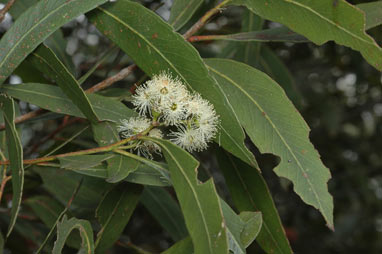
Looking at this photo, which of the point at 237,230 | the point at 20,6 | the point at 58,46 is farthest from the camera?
the point at 58,46

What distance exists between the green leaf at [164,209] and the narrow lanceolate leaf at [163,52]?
691 mm

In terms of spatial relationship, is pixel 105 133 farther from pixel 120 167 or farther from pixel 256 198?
pixel 256 198

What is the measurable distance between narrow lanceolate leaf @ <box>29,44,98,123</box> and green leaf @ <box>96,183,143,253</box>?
0.28 m

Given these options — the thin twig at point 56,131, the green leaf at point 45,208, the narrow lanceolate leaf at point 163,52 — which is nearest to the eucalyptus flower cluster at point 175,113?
the narrow lanceolate leaf at point 163,52

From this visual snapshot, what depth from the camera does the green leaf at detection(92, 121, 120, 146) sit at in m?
1.24

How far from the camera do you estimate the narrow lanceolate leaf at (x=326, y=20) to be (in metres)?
1.16

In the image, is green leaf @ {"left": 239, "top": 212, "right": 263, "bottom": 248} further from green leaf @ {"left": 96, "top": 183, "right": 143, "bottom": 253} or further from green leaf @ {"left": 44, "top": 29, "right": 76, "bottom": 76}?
green leaf @ {"left": 44, "top": 29, "right": 76, "bottom": 76}

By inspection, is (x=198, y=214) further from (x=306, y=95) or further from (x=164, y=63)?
(x=306, y=95)

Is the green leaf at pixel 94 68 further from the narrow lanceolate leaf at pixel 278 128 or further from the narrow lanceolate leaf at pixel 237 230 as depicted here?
the narrow lanceolate leaf at pixel 237 230

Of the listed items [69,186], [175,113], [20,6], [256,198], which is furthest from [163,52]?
[69,186]

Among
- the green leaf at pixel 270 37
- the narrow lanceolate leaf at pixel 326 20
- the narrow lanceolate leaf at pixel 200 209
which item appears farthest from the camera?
the green leaf at pixel 270 37

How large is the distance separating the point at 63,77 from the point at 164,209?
2.62ft

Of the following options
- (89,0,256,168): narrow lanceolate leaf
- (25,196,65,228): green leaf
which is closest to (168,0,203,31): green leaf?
(89,0,256,168): narrow lanceolate leaf

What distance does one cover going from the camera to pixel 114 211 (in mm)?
1435
